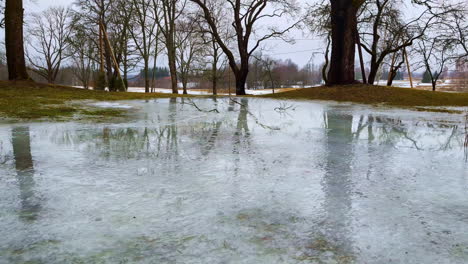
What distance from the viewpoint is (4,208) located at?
5.79ft

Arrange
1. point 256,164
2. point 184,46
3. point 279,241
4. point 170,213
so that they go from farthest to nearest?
point 184,46 < point 256,164 < point 170,213 < point 279,241

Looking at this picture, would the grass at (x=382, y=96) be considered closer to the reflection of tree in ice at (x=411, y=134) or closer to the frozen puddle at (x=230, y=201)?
the reflection of tree in ice at (x=411, y=134)

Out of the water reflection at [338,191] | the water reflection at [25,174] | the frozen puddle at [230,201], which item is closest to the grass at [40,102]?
the water reflection at [25,174]

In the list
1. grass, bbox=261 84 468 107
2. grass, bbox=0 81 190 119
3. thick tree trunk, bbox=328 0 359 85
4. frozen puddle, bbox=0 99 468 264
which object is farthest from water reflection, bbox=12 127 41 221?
thick tree trunk, bbox=328 0 359 85

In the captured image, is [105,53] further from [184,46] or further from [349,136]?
[349,136]

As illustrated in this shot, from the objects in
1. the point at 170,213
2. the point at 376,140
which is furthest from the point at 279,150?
the point at 170,213

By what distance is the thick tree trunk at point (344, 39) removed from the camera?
1202 cm

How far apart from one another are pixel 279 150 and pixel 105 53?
24.1 m

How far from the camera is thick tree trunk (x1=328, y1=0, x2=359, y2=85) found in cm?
1202

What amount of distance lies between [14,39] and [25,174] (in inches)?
401

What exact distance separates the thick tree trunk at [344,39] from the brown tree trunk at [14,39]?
10923 millimetres

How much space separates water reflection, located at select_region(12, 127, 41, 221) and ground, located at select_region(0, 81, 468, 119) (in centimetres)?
227

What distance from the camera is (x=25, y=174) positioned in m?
2.39

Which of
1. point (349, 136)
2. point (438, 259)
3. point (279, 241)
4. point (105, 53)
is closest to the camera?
point (438, 259)
